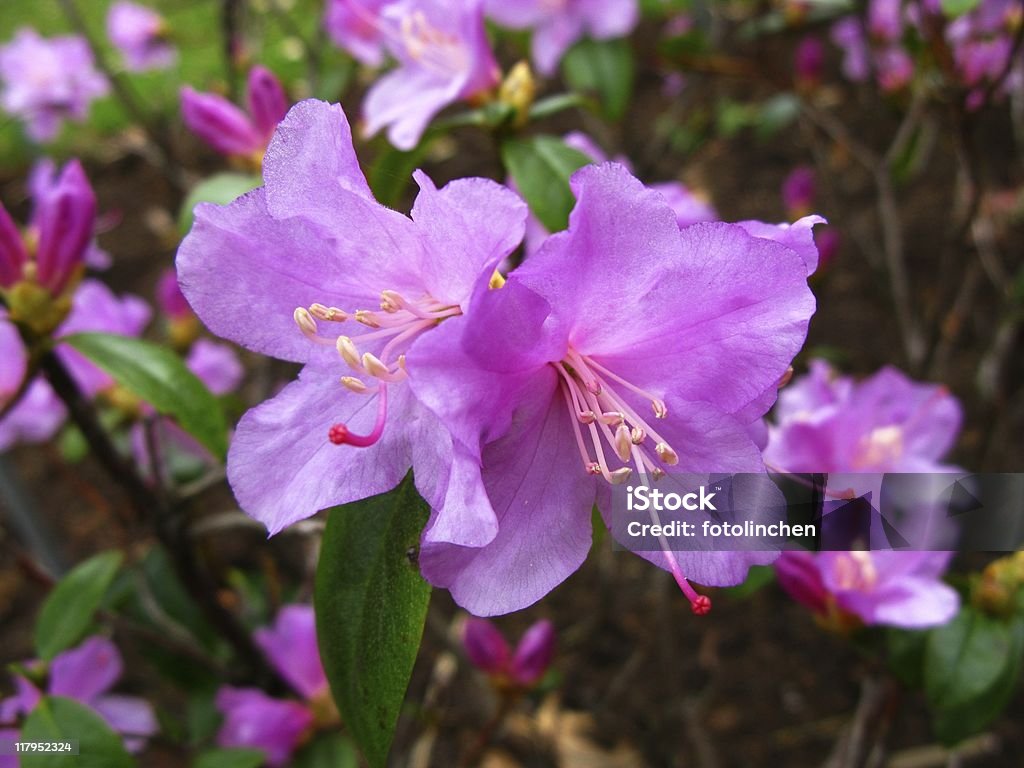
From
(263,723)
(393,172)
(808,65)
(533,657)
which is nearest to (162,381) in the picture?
(393,172)

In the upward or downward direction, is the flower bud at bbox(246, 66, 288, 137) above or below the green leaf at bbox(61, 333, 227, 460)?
above

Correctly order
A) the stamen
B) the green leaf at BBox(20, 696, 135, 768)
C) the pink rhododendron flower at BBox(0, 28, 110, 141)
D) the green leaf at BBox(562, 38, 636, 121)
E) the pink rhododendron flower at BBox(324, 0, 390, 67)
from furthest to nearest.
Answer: the pink rhododendron flower at BBox(0, 28, 110, 141)
the green leaf at BBox(562, 38, 636, 121)
the pink rhododendron flower at BBox(324, 0, 390, 67)
the green leaf at BBox(20, 696, 135, 768)
the stamen

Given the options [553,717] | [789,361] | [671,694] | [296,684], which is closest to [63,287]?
[296,684]

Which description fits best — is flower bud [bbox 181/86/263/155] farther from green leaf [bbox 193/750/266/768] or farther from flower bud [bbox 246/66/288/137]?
green leaf [bbox 193/750/266/768]

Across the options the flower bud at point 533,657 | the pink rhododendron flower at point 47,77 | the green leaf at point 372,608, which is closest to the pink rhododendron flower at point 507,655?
the flower bud at point 533,657

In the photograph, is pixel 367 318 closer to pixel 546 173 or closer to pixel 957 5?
pixel 546 173

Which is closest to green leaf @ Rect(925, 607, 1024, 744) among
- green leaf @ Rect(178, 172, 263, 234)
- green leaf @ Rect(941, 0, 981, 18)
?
green leaf @ Rect(941, 0, 981, 18)
